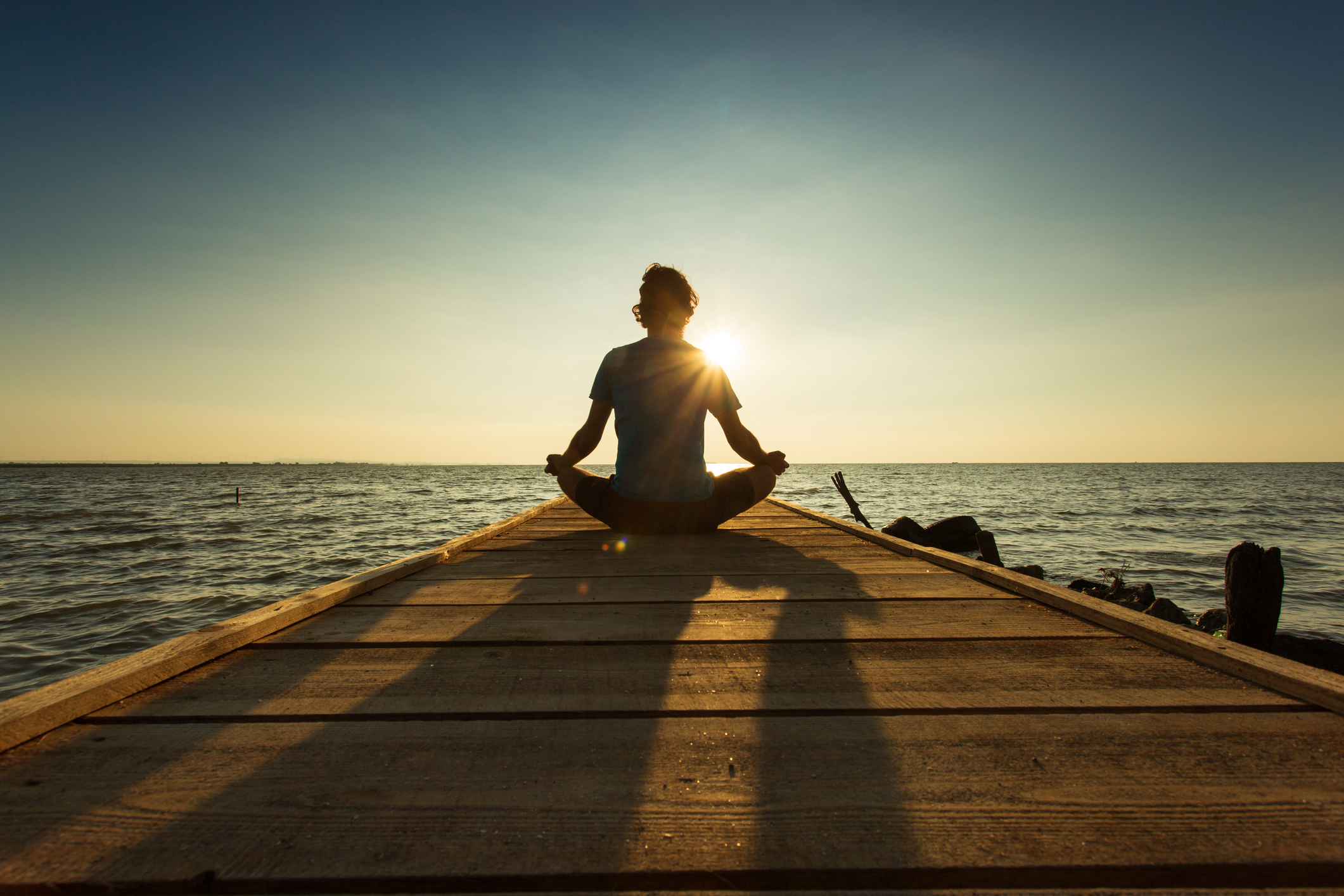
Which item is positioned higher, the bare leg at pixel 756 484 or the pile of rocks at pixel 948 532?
the bare leg at pixel 756 484

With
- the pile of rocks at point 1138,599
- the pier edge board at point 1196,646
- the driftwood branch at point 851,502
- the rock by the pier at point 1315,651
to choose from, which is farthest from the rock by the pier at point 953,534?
the pier edge board at point 1196,646

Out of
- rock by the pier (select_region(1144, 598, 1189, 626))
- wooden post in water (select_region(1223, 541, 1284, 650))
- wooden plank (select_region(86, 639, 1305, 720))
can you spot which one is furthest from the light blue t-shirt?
rock by the pier (select_region(1144, 598, 1189, 626))

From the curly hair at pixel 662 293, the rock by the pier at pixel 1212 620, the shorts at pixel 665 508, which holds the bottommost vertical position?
the rock by the pier at pixel 1212 620

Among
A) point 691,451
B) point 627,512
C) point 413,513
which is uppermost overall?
point 691,451

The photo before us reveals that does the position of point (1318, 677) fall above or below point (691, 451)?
below

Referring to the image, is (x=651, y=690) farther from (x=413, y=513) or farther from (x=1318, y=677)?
(x=413, y=513)

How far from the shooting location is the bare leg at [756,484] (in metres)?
4.18

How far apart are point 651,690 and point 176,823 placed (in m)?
0.89

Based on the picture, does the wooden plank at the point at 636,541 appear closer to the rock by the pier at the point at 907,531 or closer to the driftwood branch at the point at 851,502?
the rock by the pier at the point at 907,531

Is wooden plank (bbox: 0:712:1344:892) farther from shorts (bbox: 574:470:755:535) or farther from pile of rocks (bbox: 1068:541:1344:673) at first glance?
pile of rocks (bbox: 1068:541:1344:673)

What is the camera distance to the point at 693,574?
2.88m

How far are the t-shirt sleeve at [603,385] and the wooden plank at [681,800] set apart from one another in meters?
2.92

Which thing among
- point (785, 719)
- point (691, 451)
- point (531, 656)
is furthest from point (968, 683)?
point (691, 451)

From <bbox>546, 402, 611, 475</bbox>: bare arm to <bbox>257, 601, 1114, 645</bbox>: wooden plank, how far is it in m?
1.80
